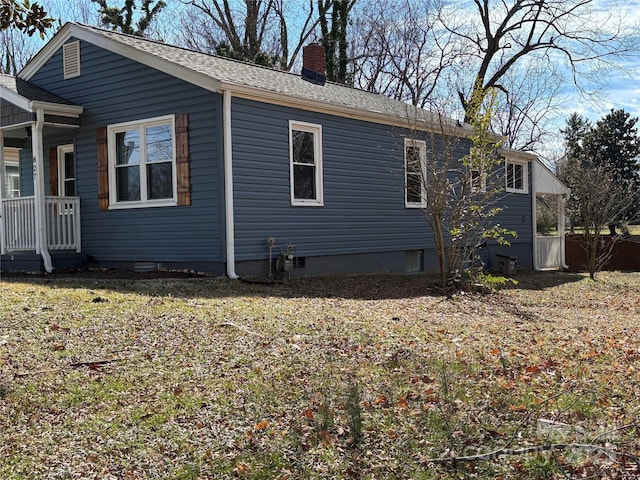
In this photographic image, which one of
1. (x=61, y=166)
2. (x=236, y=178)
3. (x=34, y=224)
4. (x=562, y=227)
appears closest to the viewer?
(x=236, y=178)

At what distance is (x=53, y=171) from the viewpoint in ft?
44.9

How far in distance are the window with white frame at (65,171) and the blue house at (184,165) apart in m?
0.02

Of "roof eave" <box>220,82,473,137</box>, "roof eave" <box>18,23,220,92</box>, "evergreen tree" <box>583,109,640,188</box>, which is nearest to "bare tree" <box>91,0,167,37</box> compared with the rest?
"roof eave" <box>18,23,220,92</box>

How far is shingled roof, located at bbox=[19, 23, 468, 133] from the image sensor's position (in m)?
10.9

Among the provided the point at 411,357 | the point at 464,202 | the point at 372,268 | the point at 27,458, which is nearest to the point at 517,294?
the point at 464,202

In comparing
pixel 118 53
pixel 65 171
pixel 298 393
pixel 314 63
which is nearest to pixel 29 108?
pixel 118 53

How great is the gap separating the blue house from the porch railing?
21mm

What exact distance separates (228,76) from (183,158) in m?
1.71

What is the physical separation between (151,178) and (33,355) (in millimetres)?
6703

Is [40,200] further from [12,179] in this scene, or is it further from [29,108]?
[12,179]

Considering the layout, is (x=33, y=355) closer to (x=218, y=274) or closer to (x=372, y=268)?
(x=218, y=274)

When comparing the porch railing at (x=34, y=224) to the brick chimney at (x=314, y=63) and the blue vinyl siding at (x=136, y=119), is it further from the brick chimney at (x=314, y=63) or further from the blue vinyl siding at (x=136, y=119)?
the brick chimney at (x=314, y=63)

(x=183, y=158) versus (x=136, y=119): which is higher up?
(x=136, y=119)

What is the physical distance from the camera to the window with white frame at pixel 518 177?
19922mm
